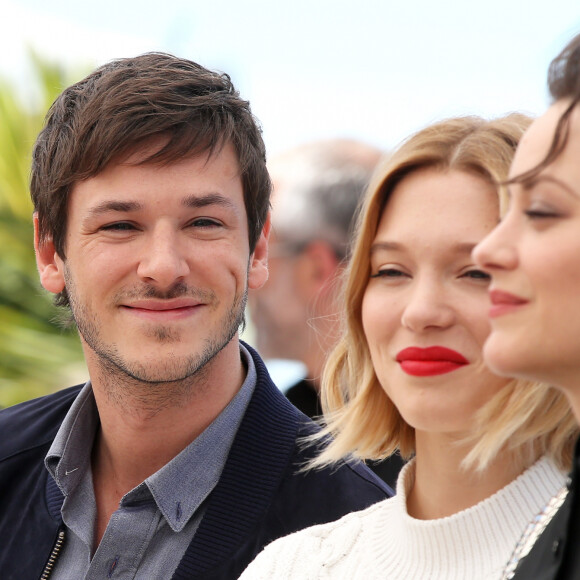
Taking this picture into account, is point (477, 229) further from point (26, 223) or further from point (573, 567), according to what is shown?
point (26, 223)

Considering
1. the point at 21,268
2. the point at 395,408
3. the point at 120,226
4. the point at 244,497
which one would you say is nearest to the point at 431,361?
the point at 395,408

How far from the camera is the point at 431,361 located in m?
2.07

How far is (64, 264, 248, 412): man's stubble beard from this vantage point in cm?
281

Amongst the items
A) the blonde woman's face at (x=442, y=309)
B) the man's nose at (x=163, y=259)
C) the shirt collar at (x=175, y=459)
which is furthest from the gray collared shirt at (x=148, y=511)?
the blonde woman's face at (x=442, y=309)

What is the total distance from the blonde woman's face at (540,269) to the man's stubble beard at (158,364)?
1.30 meters

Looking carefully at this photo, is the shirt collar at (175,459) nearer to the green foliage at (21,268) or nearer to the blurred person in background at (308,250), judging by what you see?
the blurred person in background at (308,250)

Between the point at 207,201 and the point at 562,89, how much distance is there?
138cm

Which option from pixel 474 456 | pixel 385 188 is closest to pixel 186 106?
pixel 385 188

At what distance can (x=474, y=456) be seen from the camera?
204cm

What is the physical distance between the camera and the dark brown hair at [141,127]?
9.39 ft

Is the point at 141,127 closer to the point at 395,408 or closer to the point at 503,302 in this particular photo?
the point at 395,408

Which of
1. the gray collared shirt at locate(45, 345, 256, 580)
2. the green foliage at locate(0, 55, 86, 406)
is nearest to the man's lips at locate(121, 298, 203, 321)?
the gray collared shirt at locate(45, 345, 256, 580)

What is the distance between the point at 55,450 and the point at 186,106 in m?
1.02

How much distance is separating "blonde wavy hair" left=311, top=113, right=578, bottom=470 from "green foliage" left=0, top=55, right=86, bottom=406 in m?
5.72
